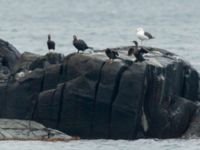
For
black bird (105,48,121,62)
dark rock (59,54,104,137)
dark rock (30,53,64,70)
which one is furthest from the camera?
dark rock (30,53,64,70)

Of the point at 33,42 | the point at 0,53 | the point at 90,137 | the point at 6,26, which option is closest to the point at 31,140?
the point at 90,137

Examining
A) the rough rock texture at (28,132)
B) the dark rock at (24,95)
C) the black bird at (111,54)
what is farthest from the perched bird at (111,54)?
the rough rock texture at (28,132)

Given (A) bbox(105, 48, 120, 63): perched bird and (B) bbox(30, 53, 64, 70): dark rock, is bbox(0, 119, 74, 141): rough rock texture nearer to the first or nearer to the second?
(A) bbox(105, 48, 120, 63): perched bird

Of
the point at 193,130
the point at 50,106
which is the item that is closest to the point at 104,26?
the point at 193,130

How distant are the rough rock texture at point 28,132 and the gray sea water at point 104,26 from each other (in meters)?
0.56

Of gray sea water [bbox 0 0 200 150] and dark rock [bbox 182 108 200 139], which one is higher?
dark rock [bbox 182 108 200 139]

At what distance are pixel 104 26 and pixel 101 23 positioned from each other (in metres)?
5.22

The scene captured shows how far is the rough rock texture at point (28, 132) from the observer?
42.2m

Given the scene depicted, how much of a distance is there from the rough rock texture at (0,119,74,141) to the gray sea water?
22.0 inches

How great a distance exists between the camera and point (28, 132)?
42.5 m

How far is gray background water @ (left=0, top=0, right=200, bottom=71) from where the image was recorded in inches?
3265

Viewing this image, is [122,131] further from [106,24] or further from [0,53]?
[106,24]

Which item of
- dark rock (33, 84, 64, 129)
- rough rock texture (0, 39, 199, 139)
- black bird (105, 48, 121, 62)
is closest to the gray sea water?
rough rock texture (0, 39, 199, 139)

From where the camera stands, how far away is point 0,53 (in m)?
51.4
